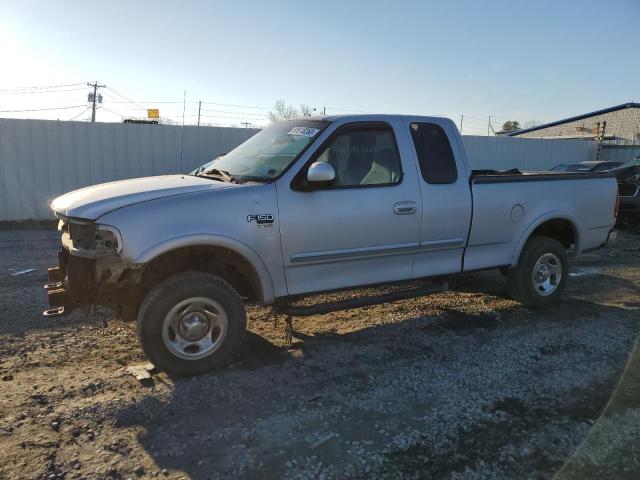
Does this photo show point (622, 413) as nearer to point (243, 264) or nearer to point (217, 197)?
point (243, 264)

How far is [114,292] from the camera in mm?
4082

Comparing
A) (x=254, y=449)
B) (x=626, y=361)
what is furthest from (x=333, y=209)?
(x=626, y=361)

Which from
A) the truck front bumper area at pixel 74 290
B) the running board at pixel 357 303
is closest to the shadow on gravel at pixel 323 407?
the running board at pixel 357 303

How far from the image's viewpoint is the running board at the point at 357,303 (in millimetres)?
4609

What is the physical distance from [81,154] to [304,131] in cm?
1036

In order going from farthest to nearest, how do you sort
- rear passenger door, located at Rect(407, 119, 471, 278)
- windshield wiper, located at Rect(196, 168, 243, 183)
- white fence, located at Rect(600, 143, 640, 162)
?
white fence, located at Rect(600, 143, 640, 162) → rear passenger door, located at Rect(407, 119, 471, 278) → windshield wiper, located at Rect(196, 168, 243, 183)

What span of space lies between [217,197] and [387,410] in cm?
198

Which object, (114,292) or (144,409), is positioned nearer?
(144,409)

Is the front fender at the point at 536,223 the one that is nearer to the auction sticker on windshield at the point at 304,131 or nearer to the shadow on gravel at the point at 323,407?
the shadow on gravel at the point at 323,407

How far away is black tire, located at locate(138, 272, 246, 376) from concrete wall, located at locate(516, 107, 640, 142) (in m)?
41.5

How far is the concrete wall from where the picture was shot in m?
40.5

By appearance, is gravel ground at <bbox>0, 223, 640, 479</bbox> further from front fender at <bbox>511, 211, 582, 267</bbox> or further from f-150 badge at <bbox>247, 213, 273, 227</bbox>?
f-150 badge at <bbox>247, 213, 273, 227</bbox>

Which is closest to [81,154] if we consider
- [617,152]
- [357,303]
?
[357,303]

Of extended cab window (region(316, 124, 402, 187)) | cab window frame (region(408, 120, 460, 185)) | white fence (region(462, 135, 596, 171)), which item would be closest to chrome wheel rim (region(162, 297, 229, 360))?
extended cab window (region(316, 124, 402, 187))
